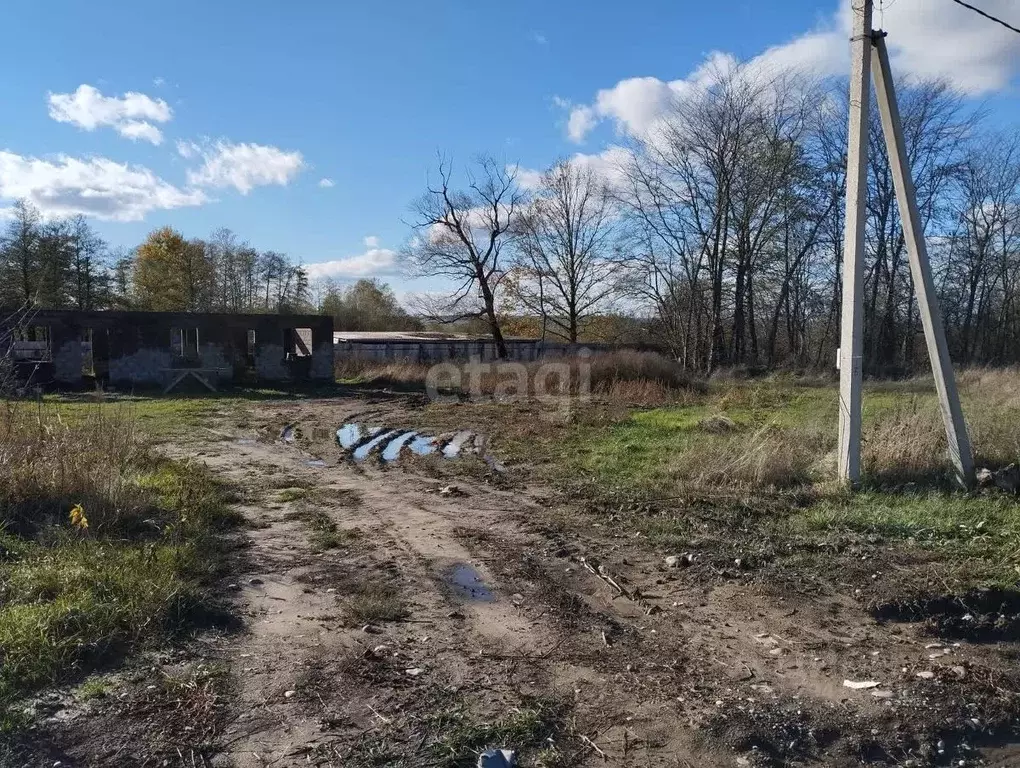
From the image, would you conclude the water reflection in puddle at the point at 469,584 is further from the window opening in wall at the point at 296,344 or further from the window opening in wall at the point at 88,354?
the window opening in wall at the point at 88,354

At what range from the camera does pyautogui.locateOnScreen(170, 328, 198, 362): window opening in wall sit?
80.4 ft

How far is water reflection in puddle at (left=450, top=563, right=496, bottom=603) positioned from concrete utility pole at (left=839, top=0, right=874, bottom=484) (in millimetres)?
4288

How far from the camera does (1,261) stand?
34.2 m

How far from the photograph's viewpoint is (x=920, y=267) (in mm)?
7316

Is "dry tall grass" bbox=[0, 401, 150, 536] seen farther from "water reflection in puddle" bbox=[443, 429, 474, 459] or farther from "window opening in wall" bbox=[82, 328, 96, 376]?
"window opening in wall" bbox=[82, 328, 96, 376]

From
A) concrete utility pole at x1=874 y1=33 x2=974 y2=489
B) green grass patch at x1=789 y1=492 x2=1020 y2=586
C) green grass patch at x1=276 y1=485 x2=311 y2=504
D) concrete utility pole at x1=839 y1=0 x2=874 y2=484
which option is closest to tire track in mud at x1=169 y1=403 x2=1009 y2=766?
green grass patch at x1=789 y1=492 x2=1020 y2=586

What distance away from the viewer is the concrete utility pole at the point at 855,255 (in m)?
7.09

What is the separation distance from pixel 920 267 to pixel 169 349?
23365 mm

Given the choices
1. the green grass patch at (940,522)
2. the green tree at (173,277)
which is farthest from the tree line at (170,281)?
the green grass patch at (940,522)

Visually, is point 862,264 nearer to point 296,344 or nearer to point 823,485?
point 823,485

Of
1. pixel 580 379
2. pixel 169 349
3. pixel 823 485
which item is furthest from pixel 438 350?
pixel 823 485

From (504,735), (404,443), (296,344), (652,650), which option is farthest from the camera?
(296,344)

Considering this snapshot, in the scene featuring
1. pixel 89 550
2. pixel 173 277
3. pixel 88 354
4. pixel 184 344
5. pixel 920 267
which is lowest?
pixel 89 550

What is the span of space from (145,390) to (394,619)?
22.2m
